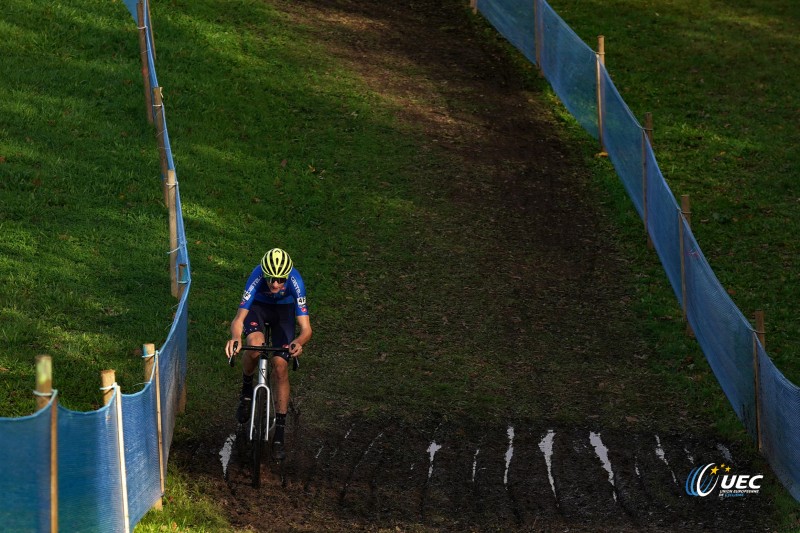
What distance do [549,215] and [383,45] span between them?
26.5 ft

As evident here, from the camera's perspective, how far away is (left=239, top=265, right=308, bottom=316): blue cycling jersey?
9.76 m

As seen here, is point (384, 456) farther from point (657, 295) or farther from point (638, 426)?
point (657, 295)

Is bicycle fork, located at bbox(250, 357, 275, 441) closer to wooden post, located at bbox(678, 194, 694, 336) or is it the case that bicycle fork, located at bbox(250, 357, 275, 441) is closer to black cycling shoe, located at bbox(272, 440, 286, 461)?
black cycling shoe, located at bbox(272, 440, 286, 461)

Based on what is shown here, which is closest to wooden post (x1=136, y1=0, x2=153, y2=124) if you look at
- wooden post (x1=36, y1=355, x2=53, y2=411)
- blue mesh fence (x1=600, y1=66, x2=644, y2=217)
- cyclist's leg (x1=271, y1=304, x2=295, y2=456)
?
blue mesh fence (x1=600, y1=66, x2=644, y2=217)

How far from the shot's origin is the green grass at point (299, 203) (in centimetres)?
1182

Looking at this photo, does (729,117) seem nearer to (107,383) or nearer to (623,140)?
(623,140)

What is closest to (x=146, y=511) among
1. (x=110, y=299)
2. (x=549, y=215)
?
(x=110, y=299)

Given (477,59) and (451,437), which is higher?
(477,59)

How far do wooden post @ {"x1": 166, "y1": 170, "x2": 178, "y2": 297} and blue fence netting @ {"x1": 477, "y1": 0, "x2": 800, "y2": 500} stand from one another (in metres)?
6.57

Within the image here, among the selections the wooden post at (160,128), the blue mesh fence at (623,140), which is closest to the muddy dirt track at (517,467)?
the blue mesh fence at (623,140)

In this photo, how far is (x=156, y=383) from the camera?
826cm

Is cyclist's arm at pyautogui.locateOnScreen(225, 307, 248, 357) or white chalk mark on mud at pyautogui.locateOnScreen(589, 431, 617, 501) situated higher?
cyclist's arm at pyautogui.locateOnScreen(225, 307, 248, 357)

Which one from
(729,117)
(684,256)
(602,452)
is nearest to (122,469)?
(602,452)

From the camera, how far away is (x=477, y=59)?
22938mm
